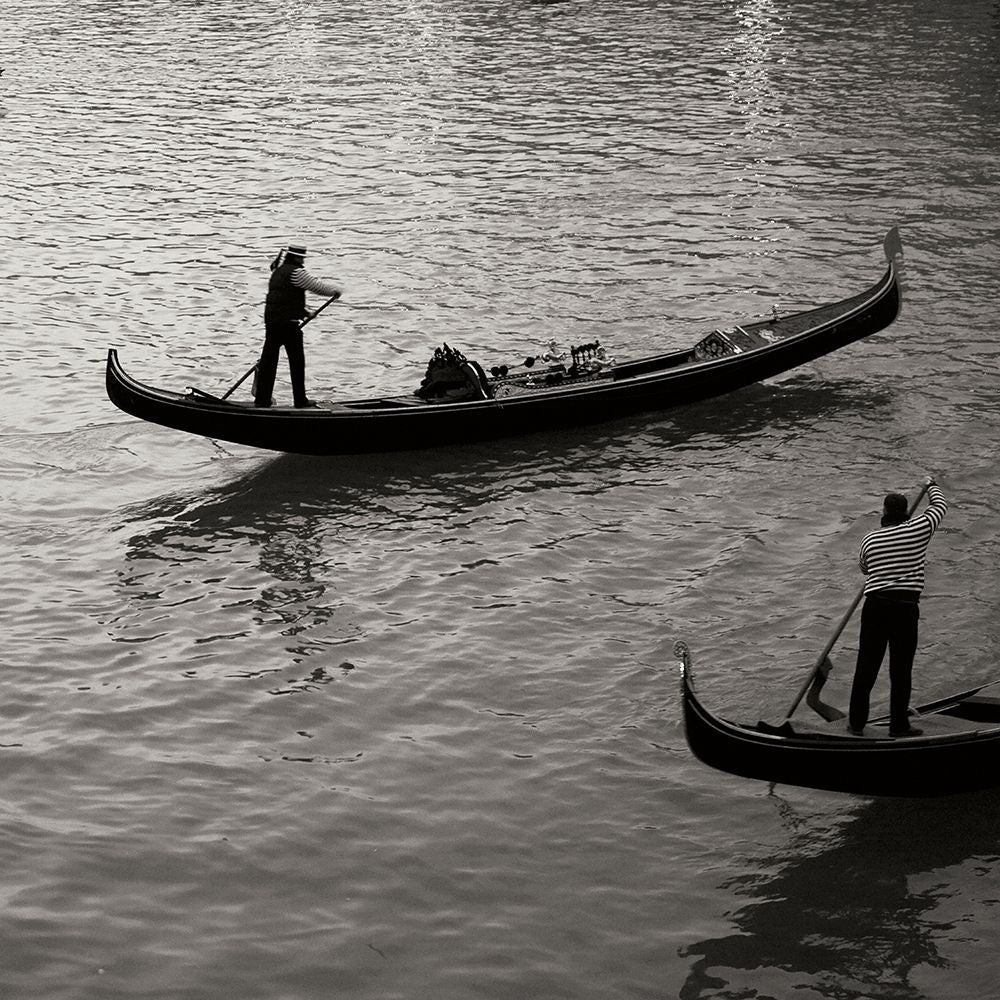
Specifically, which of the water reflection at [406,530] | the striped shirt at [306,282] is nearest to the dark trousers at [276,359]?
the striped shirt at [306,282]

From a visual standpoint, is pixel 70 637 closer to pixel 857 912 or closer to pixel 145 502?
pixel 145 502

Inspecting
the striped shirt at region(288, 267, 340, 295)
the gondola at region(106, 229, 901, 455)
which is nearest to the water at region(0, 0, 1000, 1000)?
the gondola at region(106, 229, 901, 455)

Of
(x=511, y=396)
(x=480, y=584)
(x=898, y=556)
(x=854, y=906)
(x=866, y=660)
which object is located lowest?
(x=854, y=906)

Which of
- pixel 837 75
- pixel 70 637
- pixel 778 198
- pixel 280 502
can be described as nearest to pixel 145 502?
pixel 280 502

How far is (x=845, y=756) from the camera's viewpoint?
685 cm

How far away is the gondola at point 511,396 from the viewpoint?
440 inches

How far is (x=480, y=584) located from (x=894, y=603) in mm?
3400

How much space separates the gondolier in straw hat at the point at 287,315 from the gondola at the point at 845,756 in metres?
5.58

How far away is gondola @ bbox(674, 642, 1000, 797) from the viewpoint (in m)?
6.75

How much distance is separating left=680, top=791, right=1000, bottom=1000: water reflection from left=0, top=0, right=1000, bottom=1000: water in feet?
0.06

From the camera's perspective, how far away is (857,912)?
22.1ft

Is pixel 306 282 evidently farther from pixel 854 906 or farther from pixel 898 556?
pixel 854 906

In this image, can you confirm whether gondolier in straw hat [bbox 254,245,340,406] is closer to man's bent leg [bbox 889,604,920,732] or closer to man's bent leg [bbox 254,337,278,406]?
man's bent leg [bbox 254,337,278,406]

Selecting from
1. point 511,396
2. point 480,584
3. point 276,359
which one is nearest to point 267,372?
point 276,359
